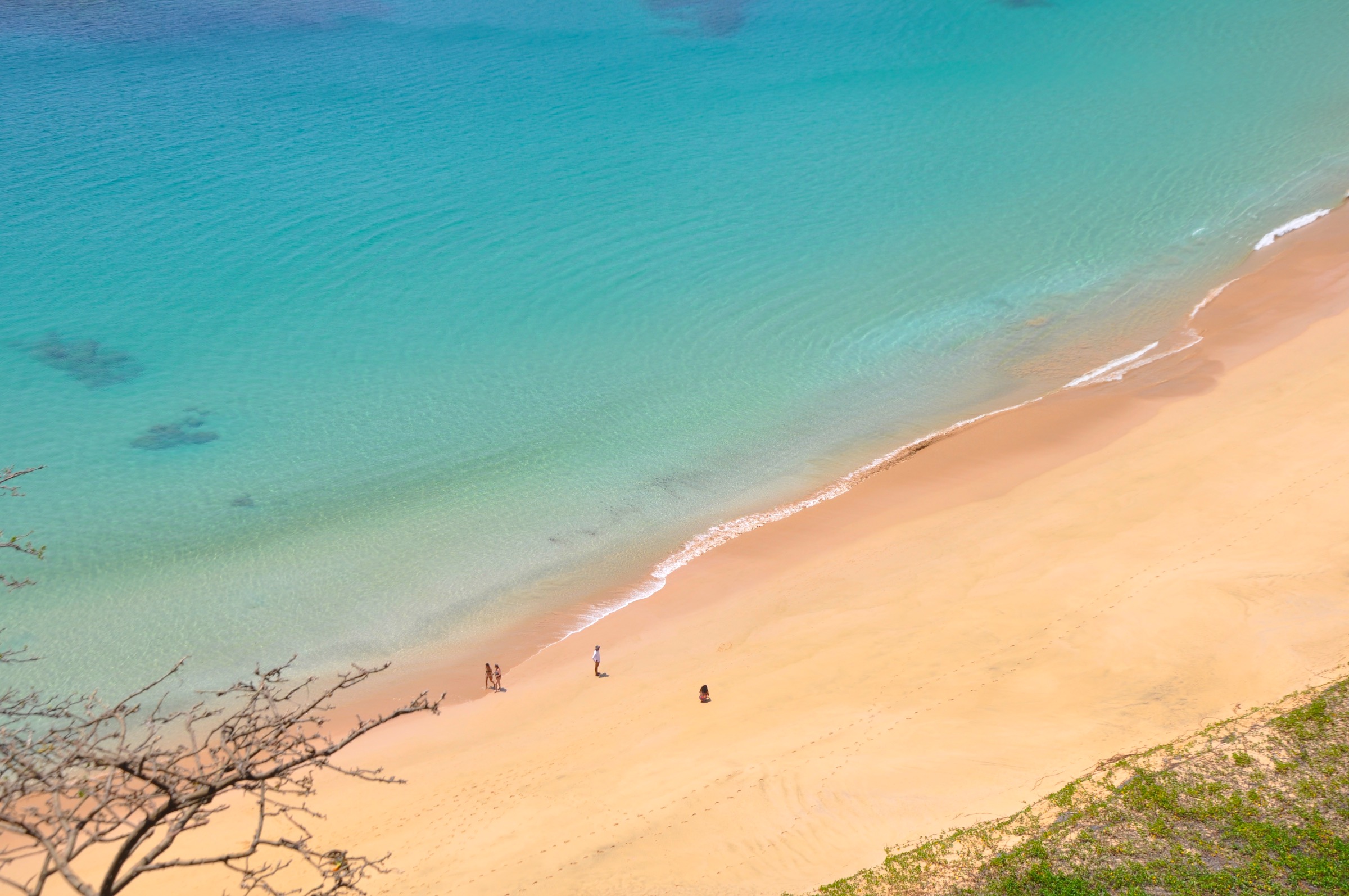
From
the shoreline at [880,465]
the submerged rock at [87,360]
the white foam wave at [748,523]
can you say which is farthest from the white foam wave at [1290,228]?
the submerged rock at [87,360]

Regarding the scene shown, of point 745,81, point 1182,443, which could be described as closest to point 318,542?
point 1182,443

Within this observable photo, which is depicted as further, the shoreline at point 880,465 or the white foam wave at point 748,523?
the white foam wave at point 748,523

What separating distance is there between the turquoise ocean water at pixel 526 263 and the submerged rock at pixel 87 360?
110mm

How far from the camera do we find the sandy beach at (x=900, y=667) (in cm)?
1341

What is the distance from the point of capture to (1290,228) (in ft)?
94.1

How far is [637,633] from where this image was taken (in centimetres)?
1770

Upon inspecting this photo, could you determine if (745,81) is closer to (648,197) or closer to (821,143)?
(821,143)

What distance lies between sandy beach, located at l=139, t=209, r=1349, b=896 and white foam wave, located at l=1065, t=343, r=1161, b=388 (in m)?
1.75

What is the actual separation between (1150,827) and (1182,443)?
10.7m

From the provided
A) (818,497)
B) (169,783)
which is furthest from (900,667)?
(169,783)

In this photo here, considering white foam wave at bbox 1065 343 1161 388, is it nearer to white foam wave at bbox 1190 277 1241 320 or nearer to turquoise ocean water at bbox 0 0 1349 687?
turquoise ocean water at bbox 0 0 1349 687

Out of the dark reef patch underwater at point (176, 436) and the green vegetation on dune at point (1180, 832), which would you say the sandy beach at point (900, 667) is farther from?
the dark reef patch underwater at point (176, 436)

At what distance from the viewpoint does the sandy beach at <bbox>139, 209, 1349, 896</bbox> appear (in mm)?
13406

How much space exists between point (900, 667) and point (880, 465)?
6.41m
